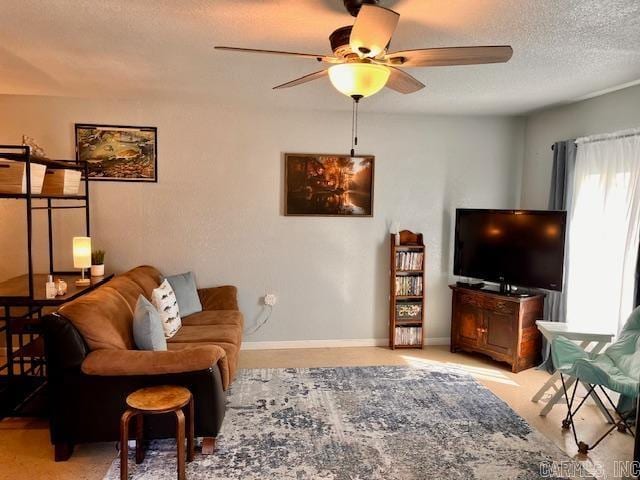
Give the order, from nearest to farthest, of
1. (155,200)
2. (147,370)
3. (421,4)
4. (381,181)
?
(421,4) → (147,370) → (155,200) → (381,181)

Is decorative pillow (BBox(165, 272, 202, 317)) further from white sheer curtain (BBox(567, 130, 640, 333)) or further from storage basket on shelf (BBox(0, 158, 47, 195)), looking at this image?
white sheer curtain (BBox(567, 130, 640, 333))

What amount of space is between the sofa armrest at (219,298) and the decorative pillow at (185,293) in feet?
0.30

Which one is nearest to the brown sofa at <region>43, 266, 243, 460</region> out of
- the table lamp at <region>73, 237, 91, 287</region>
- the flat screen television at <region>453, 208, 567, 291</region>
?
the table lamp at <region>73, 237, 91, 287</region>

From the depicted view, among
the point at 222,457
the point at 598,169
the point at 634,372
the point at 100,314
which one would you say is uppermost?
the point at 598,169

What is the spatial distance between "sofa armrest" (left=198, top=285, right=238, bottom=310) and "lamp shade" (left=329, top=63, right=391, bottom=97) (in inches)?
106

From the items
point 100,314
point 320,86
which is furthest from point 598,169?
point 100,314

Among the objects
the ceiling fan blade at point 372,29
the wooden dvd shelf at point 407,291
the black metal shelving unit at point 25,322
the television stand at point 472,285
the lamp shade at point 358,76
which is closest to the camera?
the ceiling fan blade at point 372,29

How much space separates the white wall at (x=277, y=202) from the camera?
4332 mm

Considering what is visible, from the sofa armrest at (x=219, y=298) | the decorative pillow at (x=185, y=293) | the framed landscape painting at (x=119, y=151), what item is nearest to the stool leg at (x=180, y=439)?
the decorative pillow at (x=185, y=293)

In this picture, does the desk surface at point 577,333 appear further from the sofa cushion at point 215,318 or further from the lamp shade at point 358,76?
the sofa cushion at point 215,318

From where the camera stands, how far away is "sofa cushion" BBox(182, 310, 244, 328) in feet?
12.5

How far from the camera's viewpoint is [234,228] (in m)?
4.55

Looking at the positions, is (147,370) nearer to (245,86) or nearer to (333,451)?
(333,451)

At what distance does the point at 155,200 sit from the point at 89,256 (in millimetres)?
877
